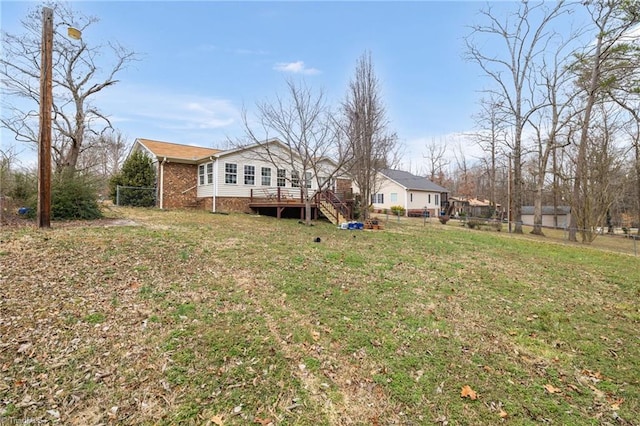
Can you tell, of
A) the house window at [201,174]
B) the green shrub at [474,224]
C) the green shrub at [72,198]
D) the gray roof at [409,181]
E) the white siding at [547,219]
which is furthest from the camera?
the white siding at [547,219]

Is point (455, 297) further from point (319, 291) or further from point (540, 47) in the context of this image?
point (540, 47)

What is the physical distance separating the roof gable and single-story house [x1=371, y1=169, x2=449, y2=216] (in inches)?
703

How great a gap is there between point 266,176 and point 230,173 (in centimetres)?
229

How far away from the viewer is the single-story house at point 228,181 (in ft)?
54.4

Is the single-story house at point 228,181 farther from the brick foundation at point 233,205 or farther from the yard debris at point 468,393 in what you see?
the yard debris at point 468,393

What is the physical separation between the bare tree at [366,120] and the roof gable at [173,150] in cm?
819

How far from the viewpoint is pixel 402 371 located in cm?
328

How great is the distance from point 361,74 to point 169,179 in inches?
492

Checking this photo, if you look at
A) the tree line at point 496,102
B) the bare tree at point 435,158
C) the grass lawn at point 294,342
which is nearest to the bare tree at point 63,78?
the tree line at point 496,102

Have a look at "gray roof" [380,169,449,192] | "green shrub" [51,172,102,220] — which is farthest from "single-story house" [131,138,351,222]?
"gray roof" [380,169,449,192]

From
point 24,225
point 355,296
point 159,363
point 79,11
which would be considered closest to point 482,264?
point 355,296

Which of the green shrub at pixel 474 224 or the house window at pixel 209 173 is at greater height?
the house window at pixel 209 173

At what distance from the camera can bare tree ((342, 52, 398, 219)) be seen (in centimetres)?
1575

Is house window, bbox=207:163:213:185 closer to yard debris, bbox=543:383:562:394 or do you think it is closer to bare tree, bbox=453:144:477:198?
yard debris, bbox=543:383:562:394
